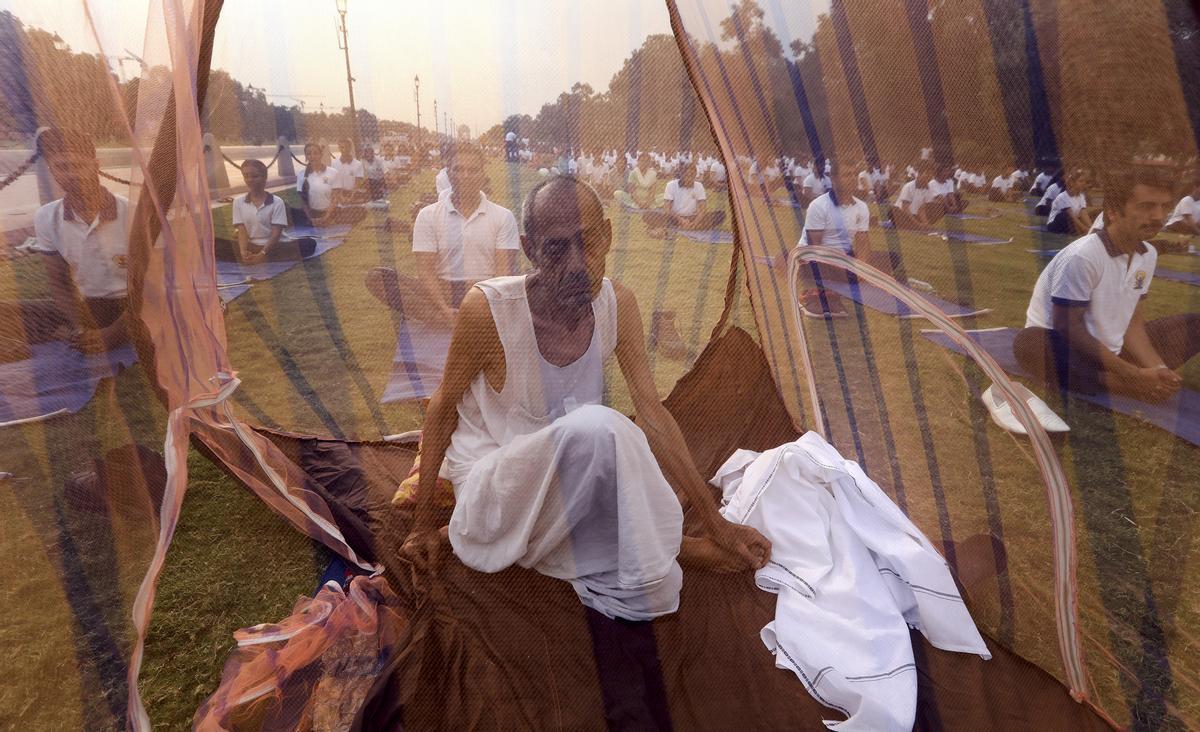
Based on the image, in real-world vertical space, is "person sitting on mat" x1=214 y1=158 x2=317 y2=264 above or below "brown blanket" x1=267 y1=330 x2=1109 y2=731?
above

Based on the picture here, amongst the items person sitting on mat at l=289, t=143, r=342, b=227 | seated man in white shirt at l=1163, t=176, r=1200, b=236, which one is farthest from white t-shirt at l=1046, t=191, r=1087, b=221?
person sitting on mat at l=289, t=143, r=342, b=227

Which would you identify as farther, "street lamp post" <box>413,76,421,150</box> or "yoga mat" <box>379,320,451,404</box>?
"yoga mat" <box>379,320,451,404</box>

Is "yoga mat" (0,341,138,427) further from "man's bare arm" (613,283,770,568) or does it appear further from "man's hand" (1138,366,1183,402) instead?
"man's hand" (1138,366,1183,402)

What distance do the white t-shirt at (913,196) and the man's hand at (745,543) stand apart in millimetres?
2034

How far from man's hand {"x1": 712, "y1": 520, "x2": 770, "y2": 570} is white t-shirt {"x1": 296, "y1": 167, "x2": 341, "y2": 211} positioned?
5.08ft

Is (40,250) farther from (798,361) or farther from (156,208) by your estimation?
(798,361)

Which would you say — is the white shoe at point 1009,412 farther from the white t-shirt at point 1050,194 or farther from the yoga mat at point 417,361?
the yoga mat at point 417,361

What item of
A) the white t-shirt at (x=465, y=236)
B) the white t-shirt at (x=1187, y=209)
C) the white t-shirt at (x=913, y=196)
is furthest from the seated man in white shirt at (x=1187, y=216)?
the white t-shirt at (x=465, y=236)

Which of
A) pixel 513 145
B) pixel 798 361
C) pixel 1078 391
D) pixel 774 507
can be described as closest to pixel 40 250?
pixel 513 145

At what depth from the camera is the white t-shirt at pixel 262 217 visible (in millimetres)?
2229

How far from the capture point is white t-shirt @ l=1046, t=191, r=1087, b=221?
6.90ft

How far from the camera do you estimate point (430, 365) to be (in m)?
2.19

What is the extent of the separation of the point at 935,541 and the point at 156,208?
2327 mm

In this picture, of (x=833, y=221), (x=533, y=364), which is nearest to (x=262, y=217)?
(x=533, y=364)
